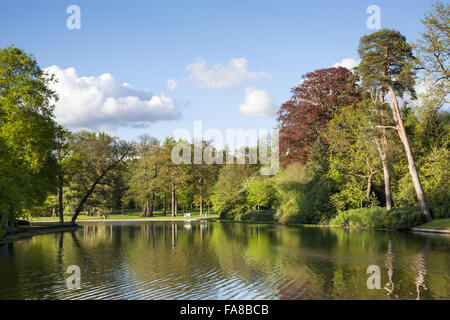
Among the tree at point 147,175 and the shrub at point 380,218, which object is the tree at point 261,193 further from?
the tree at point 147,175

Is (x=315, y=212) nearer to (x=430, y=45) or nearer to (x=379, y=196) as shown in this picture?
(x=379, y=196)

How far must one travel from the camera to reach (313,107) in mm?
38531

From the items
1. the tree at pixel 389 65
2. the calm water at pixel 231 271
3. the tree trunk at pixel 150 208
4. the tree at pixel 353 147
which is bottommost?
the tree trunk at pixel 150 208

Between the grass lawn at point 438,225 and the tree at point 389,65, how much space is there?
4.97 meters

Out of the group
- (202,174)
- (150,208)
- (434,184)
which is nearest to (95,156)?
(202,174)

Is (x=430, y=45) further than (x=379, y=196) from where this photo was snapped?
No

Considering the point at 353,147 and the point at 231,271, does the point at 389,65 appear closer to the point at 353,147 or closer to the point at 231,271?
the point at 353,147

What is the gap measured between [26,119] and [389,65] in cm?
2538

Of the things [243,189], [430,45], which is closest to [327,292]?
[430,45]

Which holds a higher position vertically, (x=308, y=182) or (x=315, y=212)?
(x=308, y=182)

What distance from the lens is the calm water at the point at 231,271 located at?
9.11 m

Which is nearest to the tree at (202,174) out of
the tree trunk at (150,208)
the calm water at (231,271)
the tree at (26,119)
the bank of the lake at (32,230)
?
the tree trunk at (150,208)
